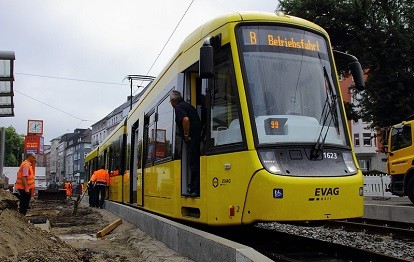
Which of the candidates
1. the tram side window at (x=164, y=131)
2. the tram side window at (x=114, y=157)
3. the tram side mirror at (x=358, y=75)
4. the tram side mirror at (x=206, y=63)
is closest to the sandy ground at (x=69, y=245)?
the tram side window at (x=164, y=131)

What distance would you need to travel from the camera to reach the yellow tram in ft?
19.1

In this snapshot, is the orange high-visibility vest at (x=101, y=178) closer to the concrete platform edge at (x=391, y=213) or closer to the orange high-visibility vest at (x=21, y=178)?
the orange high-visibility vest at (x=21, y=178)

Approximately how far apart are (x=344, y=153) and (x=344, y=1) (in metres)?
23.9

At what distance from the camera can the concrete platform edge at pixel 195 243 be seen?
4.59 metres

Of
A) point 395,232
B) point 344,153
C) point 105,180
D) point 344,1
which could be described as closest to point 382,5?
point 344,1

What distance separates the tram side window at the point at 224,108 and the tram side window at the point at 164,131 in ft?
5.65

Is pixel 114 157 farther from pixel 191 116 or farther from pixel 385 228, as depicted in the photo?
pixel 191 116

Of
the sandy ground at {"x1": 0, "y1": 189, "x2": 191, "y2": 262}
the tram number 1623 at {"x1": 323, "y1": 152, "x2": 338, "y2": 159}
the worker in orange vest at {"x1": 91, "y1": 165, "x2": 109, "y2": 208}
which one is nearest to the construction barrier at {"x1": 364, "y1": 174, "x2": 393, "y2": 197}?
the worker in orange vest at {"x1": 91, "y1": 165, "x2": 109, "y2": 208}

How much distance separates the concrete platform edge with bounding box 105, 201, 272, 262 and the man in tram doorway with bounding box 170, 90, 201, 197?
67 centimetres

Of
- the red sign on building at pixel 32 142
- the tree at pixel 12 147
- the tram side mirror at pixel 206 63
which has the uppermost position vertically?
the tree at pixel 12 147

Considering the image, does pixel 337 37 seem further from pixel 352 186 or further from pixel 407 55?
pixel 352 186

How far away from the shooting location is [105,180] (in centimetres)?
1862

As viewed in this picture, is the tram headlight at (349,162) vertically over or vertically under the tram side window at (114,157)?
under

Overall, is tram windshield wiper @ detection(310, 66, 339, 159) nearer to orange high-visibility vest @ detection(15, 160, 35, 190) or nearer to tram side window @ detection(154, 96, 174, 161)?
tram side window @ detection(154, 96, 174, 161)
